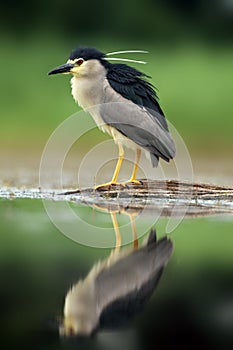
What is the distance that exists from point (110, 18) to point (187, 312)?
460 inches

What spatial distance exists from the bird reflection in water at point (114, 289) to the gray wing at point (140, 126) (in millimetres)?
1583

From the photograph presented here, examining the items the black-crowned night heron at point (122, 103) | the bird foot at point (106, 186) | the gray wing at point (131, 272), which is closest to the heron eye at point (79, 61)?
the black-crowned night heron at point (122, 103)

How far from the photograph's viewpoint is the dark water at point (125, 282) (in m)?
3.44

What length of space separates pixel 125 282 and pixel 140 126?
8.78 feet

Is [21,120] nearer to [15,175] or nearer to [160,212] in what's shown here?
[15,175]

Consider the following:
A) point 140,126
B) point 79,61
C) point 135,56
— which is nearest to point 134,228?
point 140,126

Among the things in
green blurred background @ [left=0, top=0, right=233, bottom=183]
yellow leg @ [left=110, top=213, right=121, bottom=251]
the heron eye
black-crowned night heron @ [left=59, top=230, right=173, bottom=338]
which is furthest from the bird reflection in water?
green blurred background @ [left=0, top=0, right=233, bottom=183]

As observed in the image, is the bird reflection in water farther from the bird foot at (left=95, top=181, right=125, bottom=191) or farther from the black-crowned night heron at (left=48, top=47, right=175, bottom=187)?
the bird foot at (left=95, top=181, right=125, bottom=191)

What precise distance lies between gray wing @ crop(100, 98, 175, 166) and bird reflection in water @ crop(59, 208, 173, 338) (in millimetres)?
1583

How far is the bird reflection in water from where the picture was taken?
11.9 ft

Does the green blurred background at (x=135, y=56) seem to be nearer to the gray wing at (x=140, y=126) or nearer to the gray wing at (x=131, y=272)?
the gray wing at (x=140, y=126)

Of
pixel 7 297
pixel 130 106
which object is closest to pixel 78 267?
pixel 7 297

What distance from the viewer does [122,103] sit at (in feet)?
22.6

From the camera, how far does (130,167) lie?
1015 cm
